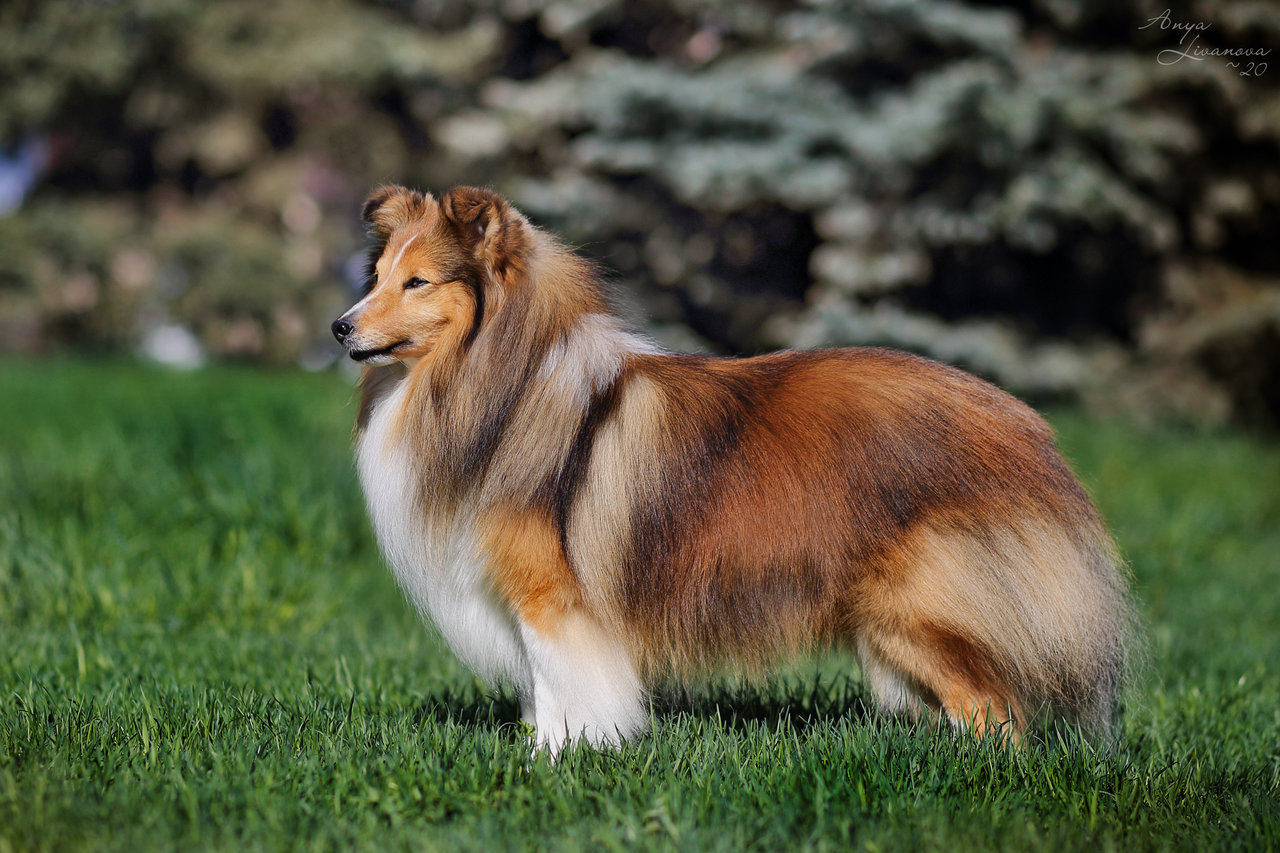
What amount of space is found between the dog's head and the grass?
1227 millimetres

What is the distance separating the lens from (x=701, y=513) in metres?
3.32

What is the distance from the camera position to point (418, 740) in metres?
3.27

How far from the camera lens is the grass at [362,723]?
9.09ft

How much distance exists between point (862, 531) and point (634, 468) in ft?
2.37

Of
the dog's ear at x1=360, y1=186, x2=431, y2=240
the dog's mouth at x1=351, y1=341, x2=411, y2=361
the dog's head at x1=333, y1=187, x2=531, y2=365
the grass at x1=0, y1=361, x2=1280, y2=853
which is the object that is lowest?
the grass at x1=0, y1=361, x2=1280, y2=853

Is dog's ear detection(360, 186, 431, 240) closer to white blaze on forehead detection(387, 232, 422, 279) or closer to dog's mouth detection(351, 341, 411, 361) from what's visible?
white blaze on forehead detection(387, 232, 422, 279)

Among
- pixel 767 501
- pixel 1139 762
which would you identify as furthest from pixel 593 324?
pixel 1139 762

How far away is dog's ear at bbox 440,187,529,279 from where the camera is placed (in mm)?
3385

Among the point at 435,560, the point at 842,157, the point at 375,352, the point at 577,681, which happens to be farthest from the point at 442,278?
the point at 842,157

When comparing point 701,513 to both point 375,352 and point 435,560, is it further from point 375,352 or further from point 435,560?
point 375,352

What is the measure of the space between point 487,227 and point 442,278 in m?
0.22

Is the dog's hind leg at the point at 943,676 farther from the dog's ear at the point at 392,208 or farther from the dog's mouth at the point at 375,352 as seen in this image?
the dog's ear at the point at 392,208

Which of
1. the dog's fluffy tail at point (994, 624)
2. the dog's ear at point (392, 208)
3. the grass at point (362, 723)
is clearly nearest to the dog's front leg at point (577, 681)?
the grass at point (362, 723)

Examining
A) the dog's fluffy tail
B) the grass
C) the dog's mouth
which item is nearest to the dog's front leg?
the grass
